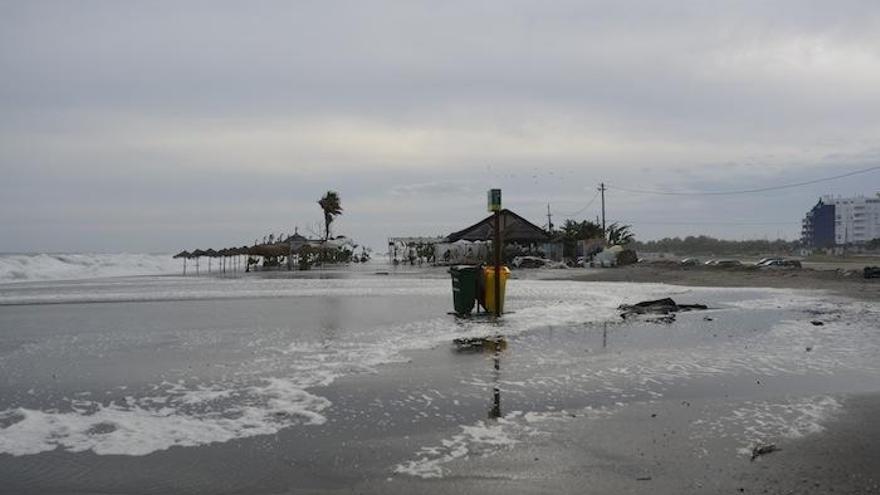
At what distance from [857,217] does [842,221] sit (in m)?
5.53

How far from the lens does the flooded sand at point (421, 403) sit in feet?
17.4

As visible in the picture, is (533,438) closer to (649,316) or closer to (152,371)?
(152,371)

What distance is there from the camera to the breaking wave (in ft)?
172

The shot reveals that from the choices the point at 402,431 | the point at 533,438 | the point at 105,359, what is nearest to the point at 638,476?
the point at 533,438

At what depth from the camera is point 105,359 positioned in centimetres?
1108

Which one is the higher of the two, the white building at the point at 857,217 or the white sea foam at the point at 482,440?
the white building at the point at 857,217

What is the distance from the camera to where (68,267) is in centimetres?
6181

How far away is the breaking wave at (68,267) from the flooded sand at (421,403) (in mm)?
41619

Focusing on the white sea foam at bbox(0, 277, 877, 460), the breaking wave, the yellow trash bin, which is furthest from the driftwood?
the breaking wave

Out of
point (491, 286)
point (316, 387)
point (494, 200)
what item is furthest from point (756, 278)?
point (316, 387)

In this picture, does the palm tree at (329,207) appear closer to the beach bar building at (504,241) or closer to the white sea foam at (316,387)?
the beach bar building at (504,241)

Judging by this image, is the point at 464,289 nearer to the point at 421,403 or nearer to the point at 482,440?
the point at 421,403

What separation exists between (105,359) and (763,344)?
10.5 m

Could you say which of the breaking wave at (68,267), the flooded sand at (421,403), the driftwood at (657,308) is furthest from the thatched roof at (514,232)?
the flooded sand at (421,403)
